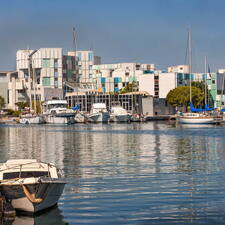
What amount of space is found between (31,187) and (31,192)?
280mm

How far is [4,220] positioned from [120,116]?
474 feet

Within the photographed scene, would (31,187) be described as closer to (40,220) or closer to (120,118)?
(40,220)

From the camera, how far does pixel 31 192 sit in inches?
1107

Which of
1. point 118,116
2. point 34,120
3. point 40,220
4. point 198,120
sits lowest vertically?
point 40,220

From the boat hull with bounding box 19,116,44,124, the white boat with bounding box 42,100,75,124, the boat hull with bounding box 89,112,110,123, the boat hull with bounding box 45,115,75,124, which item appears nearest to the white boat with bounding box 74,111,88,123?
the boat hull with bounding box 89,112,110,123

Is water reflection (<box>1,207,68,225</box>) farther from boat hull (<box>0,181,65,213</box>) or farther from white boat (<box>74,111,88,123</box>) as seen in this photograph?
white boat (<box>74,111,88,123</box>)

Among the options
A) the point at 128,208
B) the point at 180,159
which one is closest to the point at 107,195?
the point at 128,208

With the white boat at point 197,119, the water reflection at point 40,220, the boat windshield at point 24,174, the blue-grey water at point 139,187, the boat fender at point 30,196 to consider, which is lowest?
the water reflection at point 40,220

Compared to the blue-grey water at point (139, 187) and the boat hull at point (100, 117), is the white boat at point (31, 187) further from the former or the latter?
the boat hull at point (100, 117)

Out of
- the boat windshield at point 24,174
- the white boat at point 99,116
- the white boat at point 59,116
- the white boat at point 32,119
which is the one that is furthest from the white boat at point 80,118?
the boat windshield at point 24,174

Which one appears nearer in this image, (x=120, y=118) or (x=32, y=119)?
(x=32, y=119)

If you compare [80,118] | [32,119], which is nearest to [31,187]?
[32,119]

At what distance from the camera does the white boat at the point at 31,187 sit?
28109 millimetres

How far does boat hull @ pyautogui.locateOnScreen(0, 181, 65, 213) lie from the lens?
28.1 m
